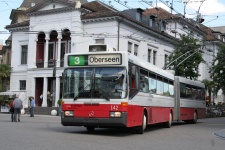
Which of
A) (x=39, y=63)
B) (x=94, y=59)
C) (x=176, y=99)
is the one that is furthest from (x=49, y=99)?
(x=94, y=59)

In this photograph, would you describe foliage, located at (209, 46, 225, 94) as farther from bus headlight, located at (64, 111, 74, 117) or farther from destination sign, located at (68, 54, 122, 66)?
bus headlight, located at (64, 111, 74, 117)

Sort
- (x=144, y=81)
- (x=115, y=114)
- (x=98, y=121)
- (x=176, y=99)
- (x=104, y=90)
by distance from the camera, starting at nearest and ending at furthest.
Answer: (x=115, y=114) < (x=98, y=121) < (x=104, y=90) < (x=144, y=81) < (x=176, y=99)

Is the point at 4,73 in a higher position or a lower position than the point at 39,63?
lower

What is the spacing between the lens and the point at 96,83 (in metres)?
15.2

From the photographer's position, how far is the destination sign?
15.3 metres

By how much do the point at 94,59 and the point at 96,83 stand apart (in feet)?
3.41

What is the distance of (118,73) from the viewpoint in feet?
49.5

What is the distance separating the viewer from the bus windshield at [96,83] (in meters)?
15.0

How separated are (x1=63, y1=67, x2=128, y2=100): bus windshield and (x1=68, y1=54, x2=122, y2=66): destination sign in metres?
0.22

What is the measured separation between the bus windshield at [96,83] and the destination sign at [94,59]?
0.72ft

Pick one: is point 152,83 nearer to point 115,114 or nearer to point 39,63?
point 115,114

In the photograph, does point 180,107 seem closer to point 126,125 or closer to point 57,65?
point 126,125

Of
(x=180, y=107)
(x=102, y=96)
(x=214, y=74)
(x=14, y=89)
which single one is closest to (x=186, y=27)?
(x=214, y=74)

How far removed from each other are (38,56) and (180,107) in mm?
25636
